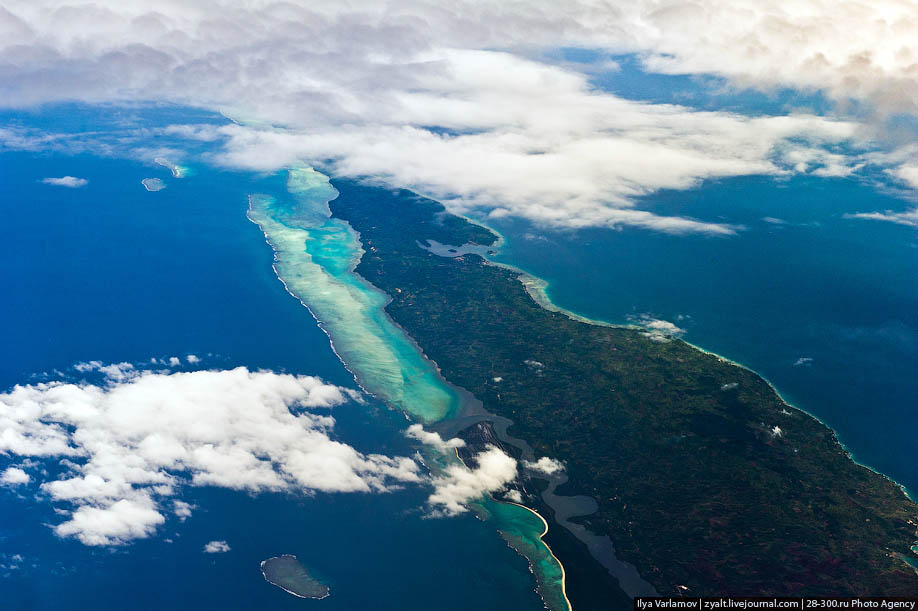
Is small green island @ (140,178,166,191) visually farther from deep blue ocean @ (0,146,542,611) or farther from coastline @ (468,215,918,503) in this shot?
coastline @ (468,215,918,503)

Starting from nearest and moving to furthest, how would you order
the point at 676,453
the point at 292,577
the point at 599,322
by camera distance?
the point at 292,577 < the point at 676,453 < the point at 599,322

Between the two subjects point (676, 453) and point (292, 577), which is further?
point (676, 453)

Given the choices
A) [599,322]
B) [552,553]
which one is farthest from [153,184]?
[552,553]

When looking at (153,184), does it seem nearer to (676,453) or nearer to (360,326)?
(360,326)

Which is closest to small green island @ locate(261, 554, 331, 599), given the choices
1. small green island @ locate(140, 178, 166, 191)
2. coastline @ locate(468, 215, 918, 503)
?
coastline @ locate(468, 215, 918, 503)

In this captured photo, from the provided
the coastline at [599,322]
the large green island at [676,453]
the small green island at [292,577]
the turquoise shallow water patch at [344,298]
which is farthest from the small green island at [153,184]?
the small green island at [292,577]

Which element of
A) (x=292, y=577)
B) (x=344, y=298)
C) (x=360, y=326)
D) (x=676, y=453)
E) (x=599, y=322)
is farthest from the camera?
(x=344, y=298)
